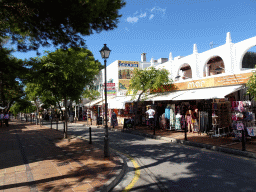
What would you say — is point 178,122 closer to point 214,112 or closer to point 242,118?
point 214,112

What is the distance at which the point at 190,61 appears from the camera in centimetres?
1716

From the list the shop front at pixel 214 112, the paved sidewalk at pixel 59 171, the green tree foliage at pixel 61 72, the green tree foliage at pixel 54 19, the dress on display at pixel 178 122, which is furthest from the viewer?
the dress on display at pixel 178 122

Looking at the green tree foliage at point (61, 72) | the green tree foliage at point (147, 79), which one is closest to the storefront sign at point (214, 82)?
the green tree foliage at point (147, 79)

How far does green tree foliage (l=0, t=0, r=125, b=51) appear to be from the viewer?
600cm

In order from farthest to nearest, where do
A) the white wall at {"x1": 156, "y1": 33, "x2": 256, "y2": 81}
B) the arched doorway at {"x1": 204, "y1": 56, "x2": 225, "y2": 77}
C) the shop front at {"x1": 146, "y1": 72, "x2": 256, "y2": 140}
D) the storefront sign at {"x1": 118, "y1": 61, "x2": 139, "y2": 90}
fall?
the storefront sign at {"x1": 118, "y1": 61, "x2": 139, "y2": 90}, the arched doorway at {"x1": 204, "y1": 56, "x2": 225, "y2": 77}, the white wall at {"x1": 156, "y1": 33, "x2": 256, "y2": 81}, the shop front at {"x1": 146, "y1": 72, "x2": 256, "y2": 140}

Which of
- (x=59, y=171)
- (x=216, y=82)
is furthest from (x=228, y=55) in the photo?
(x=59, y=171)

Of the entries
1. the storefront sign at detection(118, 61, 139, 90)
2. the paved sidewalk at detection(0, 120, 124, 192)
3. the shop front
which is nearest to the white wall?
the shop front

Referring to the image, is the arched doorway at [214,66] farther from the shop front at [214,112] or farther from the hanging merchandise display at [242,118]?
the hanging merchandise display at [242,118]

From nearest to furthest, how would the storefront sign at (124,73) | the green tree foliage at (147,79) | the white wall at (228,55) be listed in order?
the white wall at (228,55) → the green tree foliage at (147,79) → the storefront sign at (124,73)

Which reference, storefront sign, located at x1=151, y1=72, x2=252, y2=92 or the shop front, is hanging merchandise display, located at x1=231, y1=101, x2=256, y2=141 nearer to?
the shop front

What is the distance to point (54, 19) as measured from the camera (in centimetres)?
667

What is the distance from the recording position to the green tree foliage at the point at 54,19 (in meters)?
6.00

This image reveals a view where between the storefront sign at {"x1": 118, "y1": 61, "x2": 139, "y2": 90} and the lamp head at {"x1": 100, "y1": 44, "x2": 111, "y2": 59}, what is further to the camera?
the storefront sign at {"x1": 118, "y1": 61, "x2": 139, "y2": 90}

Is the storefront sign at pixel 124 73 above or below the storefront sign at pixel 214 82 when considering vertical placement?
above
